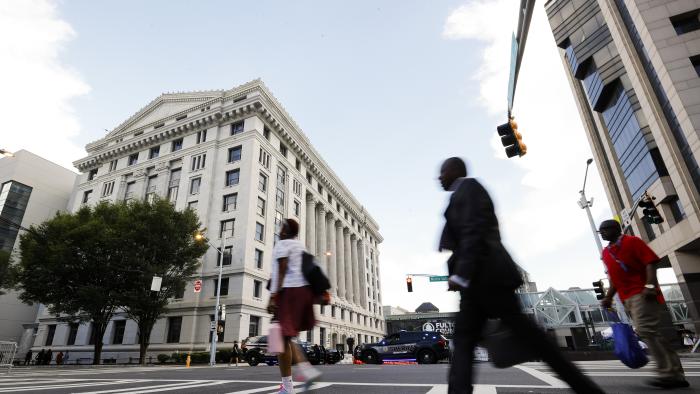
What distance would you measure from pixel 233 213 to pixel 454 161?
33.4 m

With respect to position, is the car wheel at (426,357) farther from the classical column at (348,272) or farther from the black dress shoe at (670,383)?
the classical column at (348,272)

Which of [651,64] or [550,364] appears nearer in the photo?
[550,364]

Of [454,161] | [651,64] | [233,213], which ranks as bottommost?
[454,161]

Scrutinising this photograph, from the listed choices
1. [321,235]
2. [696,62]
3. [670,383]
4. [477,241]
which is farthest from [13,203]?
[696,62]

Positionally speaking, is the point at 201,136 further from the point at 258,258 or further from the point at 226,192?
the point at 258,258

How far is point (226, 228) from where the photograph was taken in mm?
34250

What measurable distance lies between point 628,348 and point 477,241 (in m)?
3.20

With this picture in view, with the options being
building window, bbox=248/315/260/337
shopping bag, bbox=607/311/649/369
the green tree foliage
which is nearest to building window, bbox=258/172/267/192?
the green tree foliage

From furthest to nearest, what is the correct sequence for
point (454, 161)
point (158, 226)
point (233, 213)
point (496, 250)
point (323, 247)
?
1. point (323, 247)
2. point (233, 213)
3. point (158, 226)
4. point (454, 161)
5. point (496, 250)

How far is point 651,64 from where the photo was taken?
26.1 metres

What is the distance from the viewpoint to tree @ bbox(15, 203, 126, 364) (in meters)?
24.1

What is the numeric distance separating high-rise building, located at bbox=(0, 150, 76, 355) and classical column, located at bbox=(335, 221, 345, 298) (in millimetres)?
36743

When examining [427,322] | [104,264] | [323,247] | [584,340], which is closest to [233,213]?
[104,264]

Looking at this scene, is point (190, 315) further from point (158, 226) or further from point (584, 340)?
point (584, 340)
